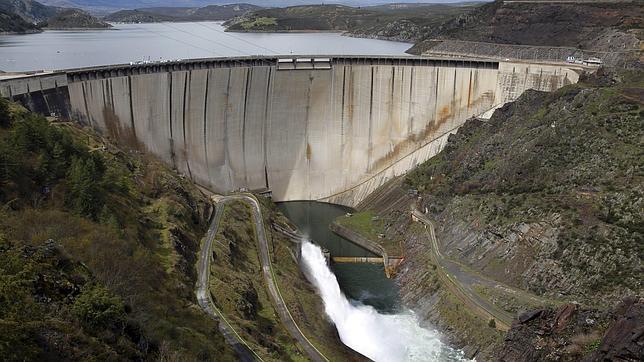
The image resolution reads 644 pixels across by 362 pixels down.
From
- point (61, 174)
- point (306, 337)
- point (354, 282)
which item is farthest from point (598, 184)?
point (61, 174)

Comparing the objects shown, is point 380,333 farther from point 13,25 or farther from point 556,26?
point 13,25

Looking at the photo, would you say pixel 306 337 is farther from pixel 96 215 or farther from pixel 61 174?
pixel 61 174

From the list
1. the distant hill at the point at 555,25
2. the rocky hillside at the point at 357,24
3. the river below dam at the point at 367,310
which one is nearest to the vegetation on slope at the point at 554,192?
the river below dam at the point at 367,310

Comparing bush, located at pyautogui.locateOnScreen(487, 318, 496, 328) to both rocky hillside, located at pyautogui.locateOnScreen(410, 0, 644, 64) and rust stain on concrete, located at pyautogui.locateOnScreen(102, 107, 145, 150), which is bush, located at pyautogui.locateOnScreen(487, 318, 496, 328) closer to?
rust stain on concrete, located at pyautogui.locateOnScreen(102, 107, 145, 150)

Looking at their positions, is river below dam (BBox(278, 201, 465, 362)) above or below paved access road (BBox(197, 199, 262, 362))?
below

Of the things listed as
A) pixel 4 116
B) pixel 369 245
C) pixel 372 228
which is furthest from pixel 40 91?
pixel 372 228

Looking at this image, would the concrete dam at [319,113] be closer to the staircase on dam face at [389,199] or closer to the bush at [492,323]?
Result: the staircase on dam face at [389,199]

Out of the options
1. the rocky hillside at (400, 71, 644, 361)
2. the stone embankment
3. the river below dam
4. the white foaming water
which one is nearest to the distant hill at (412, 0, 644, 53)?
the rocky hillside at (400, 71, 644, 361)

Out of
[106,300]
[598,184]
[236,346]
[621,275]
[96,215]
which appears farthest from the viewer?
[598,184]
